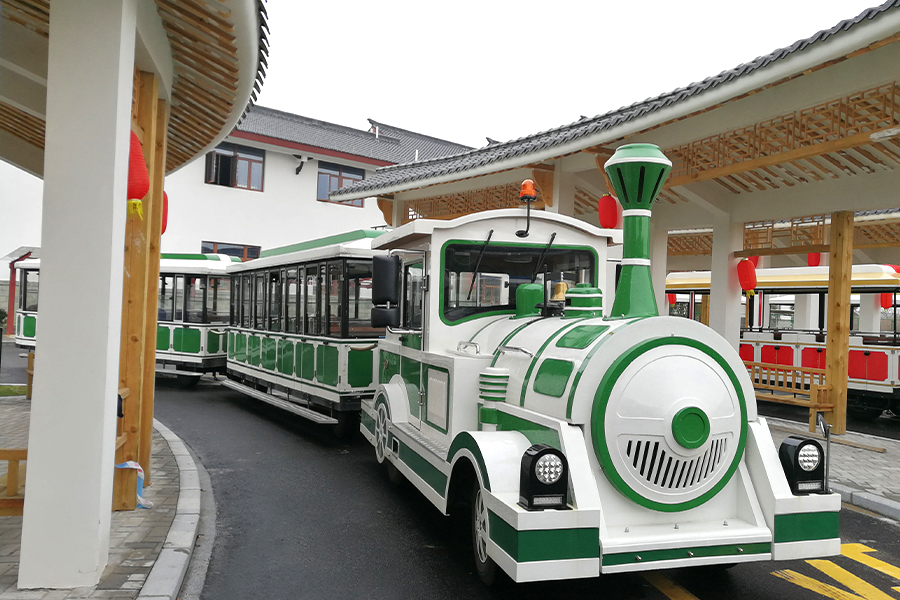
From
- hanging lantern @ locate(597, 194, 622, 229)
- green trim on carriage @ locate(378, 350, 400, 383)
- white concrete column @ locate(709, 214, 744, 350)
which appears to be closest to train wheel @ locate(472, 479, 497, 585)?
green trim on carriage @ locate(378, 350, 400, 383)

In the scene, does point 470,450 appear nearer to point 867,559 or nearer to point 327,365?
point 867,559

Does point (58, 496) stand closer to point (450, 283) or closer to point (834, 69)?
point (450, 283)

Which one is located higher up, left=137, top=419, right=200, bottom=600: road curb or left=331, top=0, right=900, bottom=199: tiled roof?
left=331, top=0, right=900, bottom=199: tiled roof

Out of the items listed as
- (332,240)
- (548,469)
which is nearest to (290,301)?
(332,240)

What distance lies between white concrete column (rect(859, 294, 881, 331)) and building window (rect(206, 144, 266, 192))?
15635 millimetres

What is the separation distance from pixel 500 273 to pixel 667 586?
2.29m

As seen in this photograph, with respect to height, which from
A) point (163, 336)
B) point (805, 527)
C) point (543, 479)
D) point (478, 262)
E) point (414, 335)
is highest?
point (478, 262)

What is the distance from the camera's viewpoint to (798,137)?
6781 millimetres

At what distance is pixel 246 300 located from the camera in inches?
432

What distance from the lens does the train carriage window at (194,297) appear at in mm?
12297

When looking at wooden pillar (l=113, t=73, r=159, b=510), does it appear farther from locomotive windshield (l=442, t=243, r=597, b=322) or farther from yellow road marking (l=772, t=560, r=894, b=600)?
yellow road marking (l=772, t=560, r=894, b=600)

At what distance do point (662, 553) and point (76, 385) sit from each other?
2943 mm

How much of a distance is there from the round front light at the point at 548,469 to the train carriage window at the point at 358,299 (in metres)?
5.00

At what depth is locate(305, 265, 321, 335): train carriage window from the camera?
8.40 m
